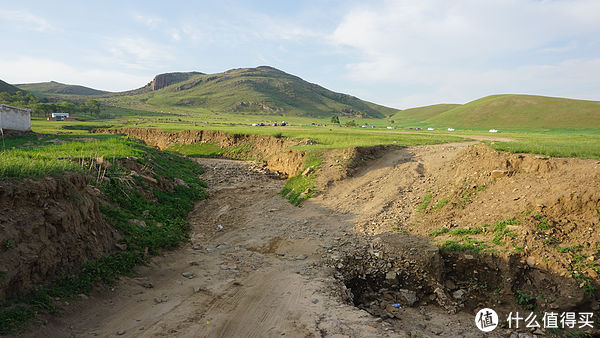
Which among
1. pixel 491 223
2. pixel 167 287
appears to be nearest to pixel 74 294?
pixel 167 287

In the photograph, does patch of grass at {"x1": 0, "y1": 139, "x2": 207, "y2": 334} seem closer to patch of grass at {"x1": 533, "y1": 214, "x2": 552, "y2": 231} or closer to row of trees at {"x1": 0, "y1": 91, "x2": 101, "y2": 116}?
patch of grass at {"x1": 533, "y1": 214, "x2": 552, "y2": 231}

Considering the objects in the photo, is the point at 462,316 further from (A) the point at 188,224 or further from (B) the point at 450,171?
(A) the point at 188,224

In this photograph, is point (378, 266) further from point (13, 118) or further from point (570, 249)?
point (13, 118)

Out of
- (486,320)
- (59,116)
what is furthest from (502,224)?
(59,116)

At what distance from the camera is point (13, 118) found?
27469 millimetres

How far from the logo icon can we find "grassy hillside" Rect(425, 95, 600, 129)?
324 feet

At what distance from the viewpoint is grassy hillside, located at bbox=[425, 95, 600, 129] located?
86938 mm

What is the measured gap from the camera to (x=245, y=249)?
11.8 meters

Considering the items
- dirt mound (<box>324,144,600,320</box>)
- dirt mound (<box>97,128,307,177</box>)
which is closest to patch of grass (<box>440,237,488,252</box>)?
dirt mound (<box>324,144,600,320</box>)

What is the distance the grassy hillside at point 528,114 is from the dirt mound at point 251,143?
293 feet

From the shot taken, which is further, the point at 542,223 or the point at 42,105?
the point at 42,105

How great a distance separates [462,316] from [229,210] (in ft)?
40.1

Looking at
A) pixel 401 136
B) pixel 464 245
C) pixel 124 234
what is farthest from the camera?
pixel 401 136

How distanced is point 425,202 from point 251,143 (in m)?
27.6
